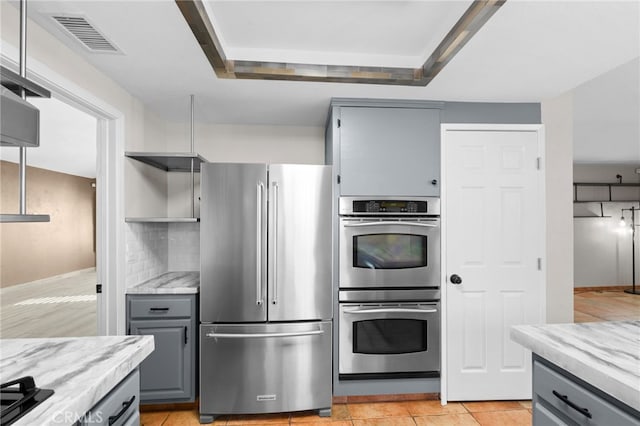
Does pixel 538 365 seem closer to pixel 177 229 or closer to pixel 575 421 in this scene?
pixel 575 421

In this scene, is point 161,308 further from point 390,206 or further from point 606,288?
point 606,288

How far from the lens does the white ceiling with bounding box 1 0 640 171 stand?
5.17 feet

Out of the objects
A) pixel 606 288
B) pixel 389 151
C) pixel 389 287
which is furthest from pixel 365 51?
pixel 606 288

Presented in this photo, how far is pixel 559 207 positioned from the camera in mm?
2686

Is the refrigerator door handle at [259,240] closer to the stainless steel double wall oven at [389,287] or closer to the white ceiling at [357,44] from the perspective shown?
the stainless steel double wall oven at [389,287]

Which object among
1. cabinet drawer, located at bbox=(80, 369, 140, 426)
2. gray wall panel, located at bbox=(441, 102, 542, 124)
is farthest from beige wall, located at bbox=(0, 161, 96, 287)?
gray wall panel, located at bbox=(441, 102, 542, 124)

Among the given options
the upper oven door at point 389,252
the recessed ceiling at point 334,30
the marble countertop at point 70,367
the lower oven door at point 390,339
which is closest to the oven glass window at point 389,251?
the upper oven door at point 389,252

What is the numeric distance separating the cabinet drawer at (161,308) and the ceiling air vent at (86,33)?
1.64m

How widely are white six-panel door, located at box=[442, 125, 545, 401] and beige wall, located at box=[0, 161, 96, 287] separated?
277cm

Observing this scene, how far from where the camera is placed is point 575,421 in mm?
1171

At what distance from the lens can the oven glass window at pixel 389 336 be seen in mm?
2564

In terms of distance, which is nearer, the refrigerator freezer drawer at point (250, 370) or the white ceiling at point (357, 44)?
the white ceiling at point (357, 44)

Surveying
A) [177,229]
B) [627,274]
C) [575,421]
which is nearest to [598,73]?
[575,421]

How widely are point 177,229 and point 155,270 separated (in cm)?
45
